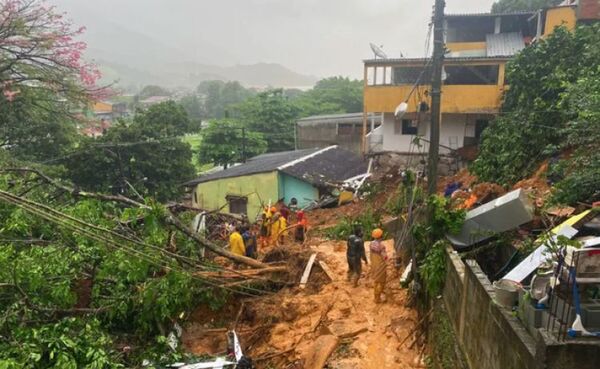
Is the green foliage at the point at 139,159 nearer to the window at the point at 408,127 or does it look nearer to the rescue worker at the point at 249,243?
the rescue worker at the point at 249,243

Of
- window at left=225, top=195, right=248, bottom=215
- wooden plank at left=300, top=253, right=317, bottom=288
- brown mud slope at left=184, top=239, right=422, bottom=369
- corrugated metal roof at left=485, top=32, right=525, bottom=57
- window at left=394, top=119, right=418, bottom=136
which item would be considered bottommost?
window at left=225, top=195, right=248, bottom=215

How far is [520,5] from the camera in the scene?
30.9m

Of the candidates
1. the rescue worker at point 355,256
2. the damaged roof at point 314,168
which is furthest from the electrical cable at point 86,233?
the damaged roof at point 314,168

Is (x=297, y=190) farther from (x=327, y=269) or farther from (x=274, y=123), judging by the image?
(x=274, y=123)

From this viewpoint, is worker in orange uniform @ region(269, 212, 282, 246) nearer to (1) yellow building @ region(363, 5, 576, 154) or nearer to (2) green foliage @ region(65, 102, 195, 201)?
(1) yellow building @ region(363, 5, 576, 154)

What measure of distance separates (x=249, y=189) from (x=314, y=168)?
11.6 feet

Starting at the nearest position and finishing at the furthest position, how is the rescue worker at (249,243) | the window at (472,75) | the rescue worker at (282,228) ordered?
1. the rescue worker at (249,243)
2. the rescue worker at (282,228)
3. the window at (472,75)

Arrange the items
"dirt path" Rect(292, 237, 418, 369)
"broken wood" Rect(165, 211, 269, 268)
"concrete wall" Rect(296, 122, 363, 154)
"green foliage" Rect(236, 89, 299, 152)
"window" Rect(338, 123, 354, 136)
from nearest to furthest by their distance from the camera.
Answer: "dirt path" Rect(292, 237, 418, 369) < "broken wood" Rect(165, 211, 269, 268) < "concrete wall" Rect(296, 122, 363, 154) < "window" Rect(338, 123, 354, 136) < "green foliage" Rect(236, 89, 299, 152)

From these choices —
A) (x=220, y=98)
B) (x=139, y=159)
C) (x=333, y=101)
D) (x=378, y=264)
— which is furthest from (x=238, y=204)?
(x=220, y=98)

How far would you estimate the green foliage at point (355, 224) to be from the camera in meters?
13.4

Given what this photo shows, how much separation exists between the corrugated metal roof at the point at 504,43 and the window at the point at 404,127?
222 inches

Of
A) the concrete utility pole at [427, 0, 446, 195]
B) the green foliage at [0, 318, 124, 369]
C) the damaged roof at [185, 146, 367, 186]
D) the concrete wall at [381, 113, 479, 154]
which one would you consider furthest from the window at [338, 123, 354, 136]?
the green foliage at [0, 318, 124, 369]

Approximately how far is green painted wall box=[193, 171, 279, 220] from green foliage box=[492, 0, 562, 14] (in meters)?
20.8

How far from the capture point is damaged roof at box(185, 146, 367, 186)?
20047 millimetres
